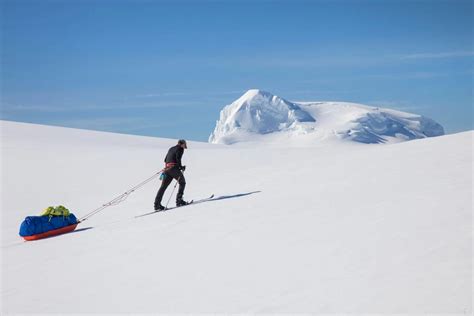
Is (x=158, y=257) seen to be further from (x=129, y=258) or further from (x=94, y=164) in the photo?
(x=94, y=164)

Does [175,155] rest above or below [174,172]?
above

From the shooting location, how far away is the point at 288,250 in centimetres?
691

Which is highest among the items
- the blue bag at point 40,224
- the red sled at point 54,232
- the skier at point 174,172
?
the skier at point 174,172

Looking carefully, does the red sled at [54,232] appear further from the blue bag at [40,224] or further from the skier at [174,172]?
the skier at [174,172]

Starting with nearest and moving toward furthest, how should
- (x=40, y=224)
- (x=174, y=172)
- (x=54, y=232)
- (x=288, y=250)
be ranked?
(x=288, y=250) → (x=40, y=224) → (x=54, y=232) → (x=174, y=172)

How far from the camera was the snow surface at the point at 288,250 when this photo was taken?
5336 millimetres

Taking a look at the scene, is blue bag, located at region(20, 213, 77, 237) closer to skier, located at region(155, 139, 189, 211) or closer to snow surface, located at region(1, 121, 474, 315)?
snow surface, located at region(1, 121, 474, 315)

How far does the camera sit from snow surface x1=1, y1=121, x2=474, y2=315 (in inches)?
210

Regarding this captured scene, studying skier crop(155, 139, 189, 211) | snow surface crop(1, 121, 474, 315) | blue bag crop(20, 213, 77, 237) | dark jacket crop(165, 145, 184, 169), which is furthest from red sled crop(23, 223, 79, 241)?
dark jacket crop(165, 145, 184, 169)

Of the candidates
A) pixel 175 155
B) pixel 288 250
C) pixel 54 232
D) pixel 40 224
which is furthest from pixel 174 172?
pixel 288 250

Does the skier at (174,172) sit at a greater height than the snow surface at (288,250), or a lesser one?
greater

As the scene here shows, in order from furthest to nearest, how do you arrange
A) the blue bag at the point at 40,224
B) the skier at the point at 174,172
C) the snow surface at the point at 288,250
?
1. the skier at the point at 174,172
2. the blue bag at the point at 40,224
3. the snow surface at the point at 288,250

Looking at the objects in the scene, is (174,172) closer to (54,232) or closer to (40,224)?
(54,232)

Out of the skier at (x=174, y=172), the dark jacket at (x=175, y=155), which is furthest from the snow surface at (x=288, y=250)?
the dark jacket at (x=175, y=155)
